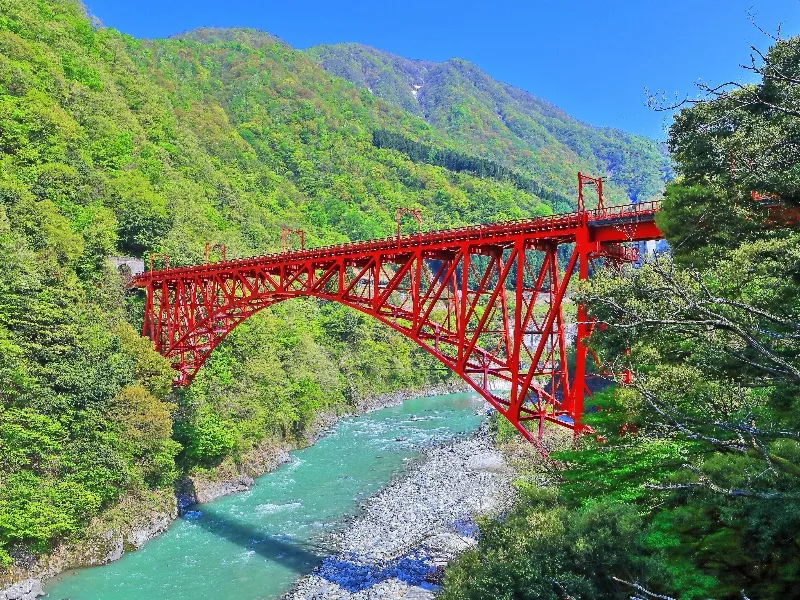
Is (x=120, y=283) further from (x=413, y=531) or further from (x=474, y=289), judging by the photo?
(x=474, y=289)

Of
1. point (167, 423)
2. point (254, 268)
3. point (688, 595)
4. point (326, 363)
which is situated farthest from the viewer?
point (326, 363)

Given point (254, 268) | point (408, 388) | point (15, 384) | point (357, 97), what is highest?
point (357, 97)

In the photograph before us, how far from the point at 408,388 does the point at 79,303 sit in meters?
31.3

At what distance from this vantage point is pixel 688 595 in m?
6.30

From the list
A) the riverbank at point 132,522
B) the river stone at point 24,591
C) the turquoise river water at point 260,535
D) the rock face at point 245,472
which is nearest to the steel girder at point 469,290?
the rock face at point 245,472

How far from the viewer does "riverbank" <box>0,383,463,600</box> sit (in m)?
14.9

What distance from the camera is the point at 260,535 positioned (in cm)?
1927

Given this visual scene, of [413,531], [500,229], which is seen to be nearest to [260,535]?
[413,531]

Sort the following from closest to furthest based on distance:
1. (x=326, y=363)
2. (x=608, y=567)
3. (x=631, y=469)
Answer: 1. (x=631, y=469)
2. (x=608, y=567)
3. (x=326, y=363)

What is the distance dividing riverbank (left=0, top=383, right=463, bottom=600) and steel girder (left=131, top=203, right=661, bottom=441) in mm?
4445

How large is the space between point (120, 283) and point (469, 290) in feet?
54.2

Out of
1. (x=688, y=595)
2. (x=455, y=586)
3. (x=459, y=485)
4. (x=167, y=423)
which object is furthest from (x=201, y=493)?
(x=688, y=595)

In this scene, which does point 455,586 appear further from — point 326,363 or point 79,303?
point 326,363

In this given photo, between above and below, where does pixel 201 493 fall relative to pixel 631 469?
below
